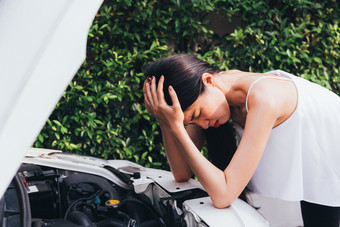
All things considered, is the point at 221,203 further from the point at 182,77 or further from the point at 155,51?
the point at 155,51

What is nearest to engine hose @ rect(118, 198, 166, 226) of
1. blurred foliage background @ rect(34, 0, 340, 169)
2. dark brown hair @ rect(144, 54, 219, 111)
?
dark brown hair @ rect(144, 54, 219, 111)

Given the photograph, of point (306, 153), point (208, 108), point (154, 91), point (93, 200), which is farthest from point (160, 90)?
point (306, 153)

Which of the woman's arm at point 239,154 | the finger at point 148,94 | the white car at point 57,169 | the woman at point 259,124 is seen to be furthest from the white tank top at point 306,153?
the finger at point 148,94

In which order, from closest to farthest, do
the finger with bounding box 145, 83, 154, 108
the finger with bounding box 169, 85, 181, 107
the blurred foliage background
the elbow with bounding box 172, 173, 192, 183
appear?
1. the finger with bounding box 169, 85, 181, 107
2. the finger with bounding box 145, 83, 154, 108
3. the elbow with bounding box 172, 173, 192, 183
4. the blurred foliage background

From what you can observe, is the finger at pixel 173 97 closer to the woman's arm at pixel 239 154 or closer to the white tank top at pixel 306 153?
the woman's arm at pixel 239 154

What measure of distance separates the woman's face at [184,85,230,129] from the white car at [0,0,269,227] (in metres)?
0.40

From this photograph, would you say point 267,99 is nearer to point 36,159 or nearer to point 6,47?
point 6,47

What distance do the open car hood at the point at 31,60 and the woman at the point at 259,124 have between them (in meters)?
0.91

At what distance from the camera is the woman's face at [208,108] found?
160cm

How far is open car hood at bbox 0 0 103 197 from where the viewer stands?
646mm

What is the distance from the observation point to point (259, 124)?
57.4 inches

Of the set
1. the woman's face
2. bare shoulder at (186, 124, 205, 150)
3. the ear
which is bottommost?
bare shoulder at (186, 124, 205, 150)

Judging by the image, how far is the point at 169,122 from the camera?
1582mm

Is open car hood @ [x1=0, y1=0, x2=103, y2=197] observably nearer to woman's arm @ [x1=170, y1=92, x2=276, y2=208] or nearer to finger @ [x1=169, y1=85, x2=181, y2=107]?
finger @ [x1=169, y1=85, x2=181, y2=107]
